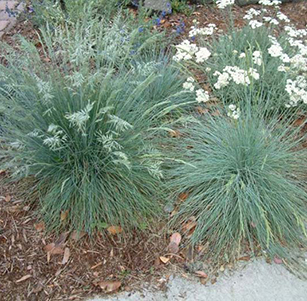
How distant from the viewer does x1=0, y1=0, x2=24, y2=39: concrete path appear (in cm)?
450

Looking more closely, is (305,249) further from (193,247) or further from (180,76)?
(180,76)

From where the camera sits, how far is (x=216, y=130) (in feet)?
9.41

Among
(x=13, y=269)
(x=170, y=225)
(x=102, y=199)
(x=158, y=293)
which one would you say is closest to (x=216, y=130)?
(x=170, y=225)

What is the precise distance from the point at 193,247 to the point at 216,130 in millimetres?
863

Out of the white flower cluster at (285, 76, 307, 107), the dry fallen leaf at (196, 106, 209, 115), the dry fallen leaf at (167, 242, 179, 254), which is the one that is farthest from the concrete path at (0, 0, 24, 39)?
the dry fallen leaf at (167, 242, 179, 254)

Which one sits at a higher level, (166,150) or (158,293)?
(166,150)

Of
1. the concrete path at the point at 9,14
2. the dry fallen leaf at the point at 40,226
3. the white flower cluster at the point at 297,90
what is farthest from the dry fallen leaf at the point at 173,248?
the concrete path at the point at 9,14

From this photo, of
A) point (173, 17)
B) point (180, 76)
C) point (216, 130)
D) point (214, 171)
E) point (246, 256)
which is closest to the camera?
point (246, 256)

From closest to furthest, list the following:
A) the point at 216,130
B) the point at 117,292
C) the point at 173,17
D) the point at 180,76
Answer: the point at 117,292 < the point at 216,130 < the point at 180,76 < the point at 173,17

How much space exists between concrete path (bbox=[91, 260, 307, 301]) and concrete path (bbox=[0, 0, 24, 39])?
134 inches

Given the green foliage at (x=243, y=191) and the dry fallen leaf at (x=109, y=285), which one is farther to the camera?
the green foliage at (x=243, y=191)

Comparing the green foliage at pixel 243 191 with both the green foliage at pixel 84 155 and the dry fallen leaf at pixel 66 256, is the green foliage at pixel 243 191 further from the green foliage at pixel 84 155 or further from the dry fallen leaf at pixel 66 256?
the dry fallen leaf at pixel 66 256

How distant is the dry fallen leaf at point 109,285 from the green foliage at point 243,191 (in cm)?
54

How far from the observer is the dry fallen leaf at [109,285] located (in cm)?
229
